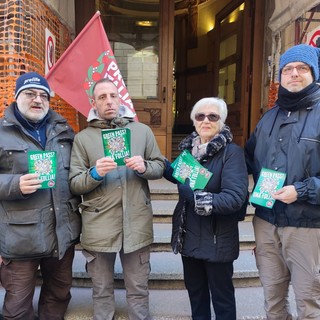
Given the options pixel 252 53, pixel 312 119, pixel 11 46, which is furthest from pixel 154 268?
pixel 252 53

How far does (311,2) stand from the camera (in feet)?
12.4

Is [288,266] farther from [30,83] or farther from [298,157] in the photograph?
[30,83]

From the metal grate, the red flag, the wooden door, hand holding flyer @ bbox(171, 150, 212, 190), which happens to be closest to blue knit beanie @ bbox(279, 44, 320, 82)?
hand holding flyer @ bbox(171, 150, 212, 190)

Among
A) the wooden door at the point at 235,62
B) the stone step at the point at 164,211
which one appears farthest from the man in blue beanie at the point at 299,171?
the wooden door at the point at 235,62

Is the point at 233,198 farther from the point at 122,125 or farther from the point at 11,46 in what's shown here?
the point at 11,46

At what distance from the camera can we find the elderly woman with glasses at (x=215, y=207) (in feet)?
6.48

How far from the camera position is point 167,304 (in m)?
2.72

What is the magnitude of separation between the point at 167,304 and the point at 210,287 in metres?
0.71

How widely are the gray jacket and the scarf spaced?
1373 millimetres

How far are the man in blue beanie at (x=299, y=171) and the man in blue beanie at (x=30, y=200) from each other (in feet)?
4.07

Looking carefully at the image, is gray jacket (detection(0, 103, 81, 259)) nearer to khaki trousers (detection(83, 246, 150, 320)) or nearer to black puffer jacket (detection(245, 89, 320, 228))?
khaki trousers (detection(83, 246, 150, 320))

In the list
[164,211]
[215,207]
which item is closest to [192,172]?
[215,207]

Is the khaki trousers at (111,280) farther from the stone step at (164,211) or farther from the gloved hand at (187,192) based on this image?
the stone step at (164,211)

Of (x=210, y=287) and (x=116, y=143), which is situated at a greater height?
(x=116, y=143)
